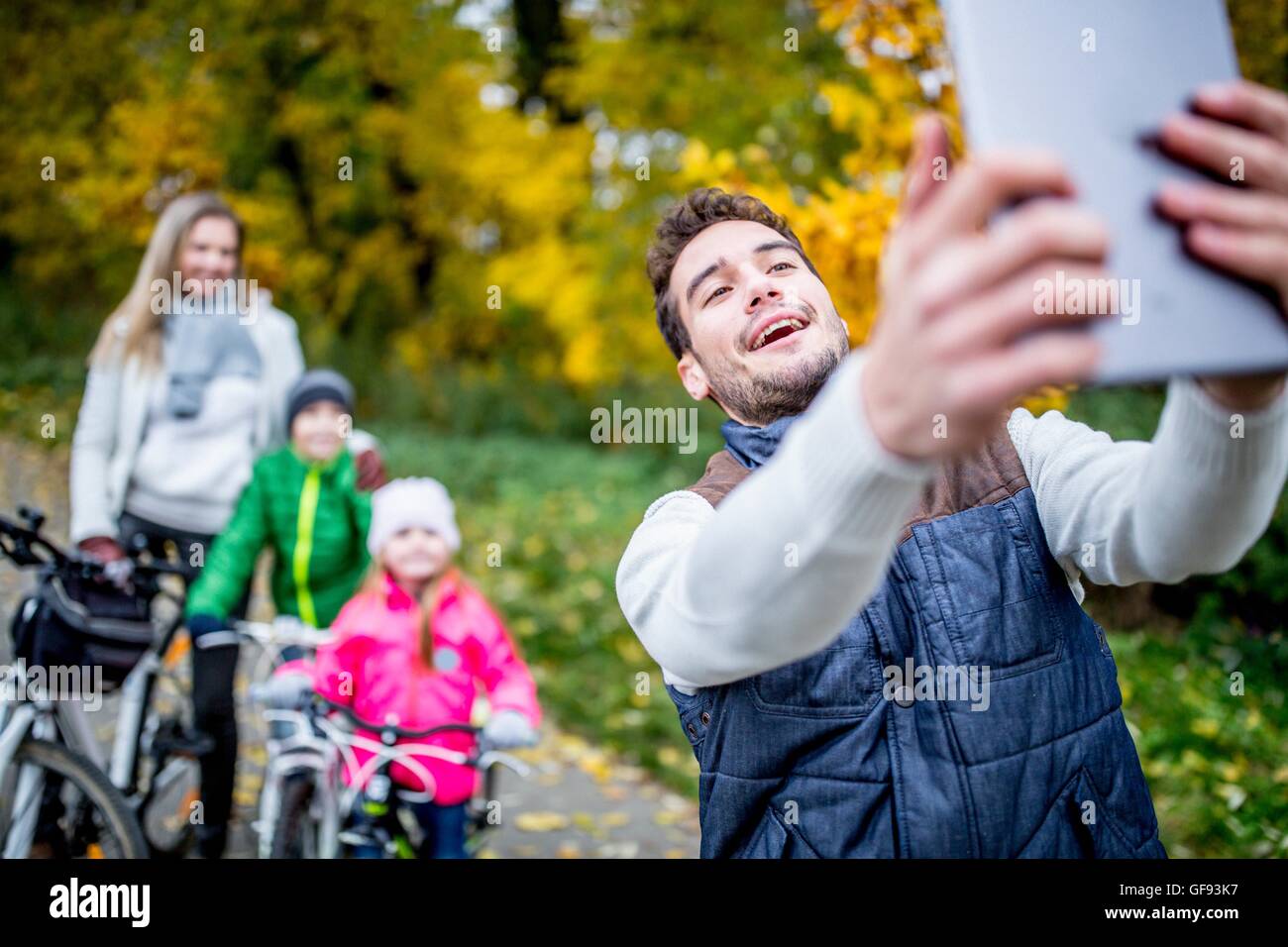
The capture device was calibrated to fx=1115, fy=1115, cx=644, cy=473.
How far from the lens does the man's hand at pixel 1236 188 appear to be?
2.65 feet

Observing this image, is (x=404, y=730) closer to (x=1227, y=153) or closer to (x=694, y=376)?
(x=694, y=376)

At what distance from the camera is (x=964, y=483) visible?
148cm

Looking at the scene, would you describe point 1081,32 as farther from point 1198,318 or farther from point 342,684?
point 342,684

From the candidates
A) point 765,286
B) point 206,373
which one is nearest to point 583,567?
point 206,373

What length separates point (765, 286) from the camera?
5.28 feet

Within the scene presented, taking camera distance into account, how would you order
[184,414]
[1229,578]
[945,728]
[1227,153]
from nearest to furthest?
[1227,153] → [945,728] → [184,414] → [1229,578]

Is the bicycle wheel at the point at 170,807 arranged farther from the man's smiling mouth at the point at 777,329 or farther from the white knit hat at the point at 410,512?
the man's smiling mouth at the point at 777,329

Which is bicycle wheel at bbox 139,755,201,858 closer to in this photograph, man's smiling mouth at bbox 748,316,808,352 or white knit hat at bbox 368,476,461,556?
white knit hat at bbox 368,476,461,556

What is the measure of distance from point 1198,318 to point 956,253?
211mm

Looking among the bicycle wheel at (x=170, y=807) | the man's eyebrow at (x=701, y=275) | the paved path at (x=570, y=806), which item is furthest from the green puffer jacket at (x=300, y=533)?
the man's eyebrow at (x=701, y=275)

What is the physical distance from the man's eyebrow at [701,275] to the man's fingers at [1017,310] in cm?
93

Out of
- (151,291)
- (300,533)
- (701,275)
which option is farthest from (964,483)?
(151,291)

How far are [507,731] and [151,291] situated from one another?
6.62 ft

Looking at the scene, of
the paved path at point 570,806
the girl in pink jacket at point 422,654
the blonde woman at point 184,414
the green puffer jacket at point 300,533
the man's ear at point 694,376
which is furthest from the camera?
the paved path at point 570,806
